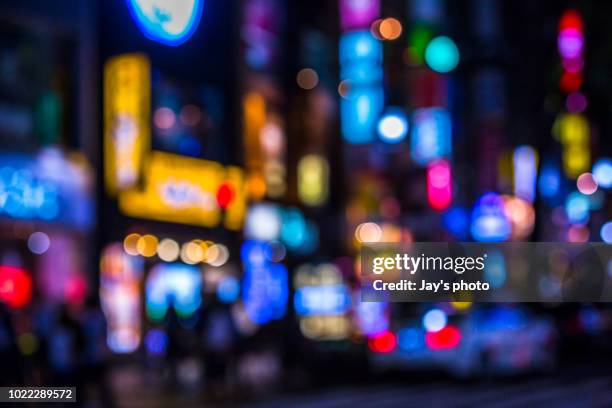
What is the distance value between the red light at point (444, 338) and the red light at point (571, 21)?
1457cm

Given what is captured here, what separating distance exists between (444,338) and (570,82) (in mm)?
14444

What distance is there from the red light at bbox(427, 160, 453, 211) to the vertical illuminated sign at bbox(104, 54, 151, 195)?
53.8ft

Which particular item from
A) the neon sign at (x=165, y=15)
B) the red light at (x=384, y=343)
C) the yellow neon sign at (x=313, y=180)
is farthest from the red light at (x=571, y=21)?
the neon sign at (x=165, y=15)

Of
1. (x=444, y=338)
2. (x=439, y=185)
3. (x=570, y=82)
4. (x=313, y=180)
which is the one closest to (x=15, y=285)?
(x=444, y=338)

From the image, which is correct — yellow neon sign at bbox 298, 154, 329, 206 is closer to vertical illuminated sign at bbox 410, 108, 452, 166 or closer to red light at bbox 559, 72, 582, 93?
vertical illuminated sign at bbox 410, 108, 452, 166

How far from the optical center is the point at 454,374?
18.7 meters

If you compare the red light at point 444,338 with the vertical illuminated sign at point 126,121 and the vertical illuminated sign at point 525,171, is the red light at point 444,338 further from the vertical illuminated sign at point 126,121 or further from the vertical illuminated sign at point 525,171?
the vertical illuminated sign at point 525,171

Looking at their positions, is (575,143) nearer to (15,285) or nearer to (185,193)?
(185,193)

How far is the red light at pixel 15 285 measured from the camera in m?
19.7

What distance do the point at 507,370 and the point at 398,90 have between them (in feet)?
56.5

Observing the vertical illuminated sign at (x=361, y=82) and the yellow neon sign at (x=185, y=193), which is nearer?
the yellow neon sign at (x=185, y=193)

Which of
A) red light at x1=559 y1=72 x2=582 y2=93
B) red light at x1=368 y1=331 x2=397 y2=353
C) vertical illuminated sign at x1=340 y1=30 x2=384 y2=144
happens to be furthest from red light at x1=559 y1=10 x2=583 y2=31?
red light at x1=368 y1=331 x2=397 y2=353

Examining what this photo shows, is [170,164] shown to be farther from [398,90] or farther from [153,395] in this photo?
[398,90]

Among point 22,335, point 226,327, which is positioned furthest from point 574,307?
point 22,335
